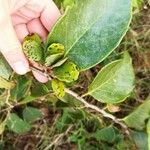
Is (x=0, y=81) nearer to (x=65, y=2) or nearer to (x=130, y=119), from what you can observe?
(x=65, y=2)

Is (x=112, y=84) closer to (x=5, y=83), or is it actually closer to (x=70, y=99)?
(x=70, y=99)

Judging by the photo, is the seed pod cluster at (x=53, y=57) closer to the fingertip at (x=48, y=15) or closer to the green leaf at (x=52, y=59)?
the green leaf at (x=52, y=59)

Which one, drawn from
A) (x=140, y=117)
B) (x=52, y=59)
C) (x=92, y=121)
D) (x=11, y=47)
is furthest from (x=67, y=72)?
A: (x=92, y=121)

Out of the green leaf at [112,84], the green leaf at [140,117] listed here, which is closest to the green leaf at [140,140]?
the green leaf at [140,117]

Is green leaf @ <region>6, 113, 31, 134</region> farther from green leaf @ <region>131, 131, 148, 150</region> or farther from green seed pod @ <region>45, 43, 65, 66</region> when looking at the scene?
green seed pod @ <region>45, 43, 65, 66</region>

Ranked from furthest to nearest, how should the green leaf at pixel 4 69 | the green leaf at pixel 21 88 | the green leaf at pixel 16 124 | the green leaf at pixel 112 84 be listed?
the green leaf at pixel 16 124 < the green leaf at pixel 21 88 < the green leaf at pixel 112 84 < the green leaf at pixel 4 69
